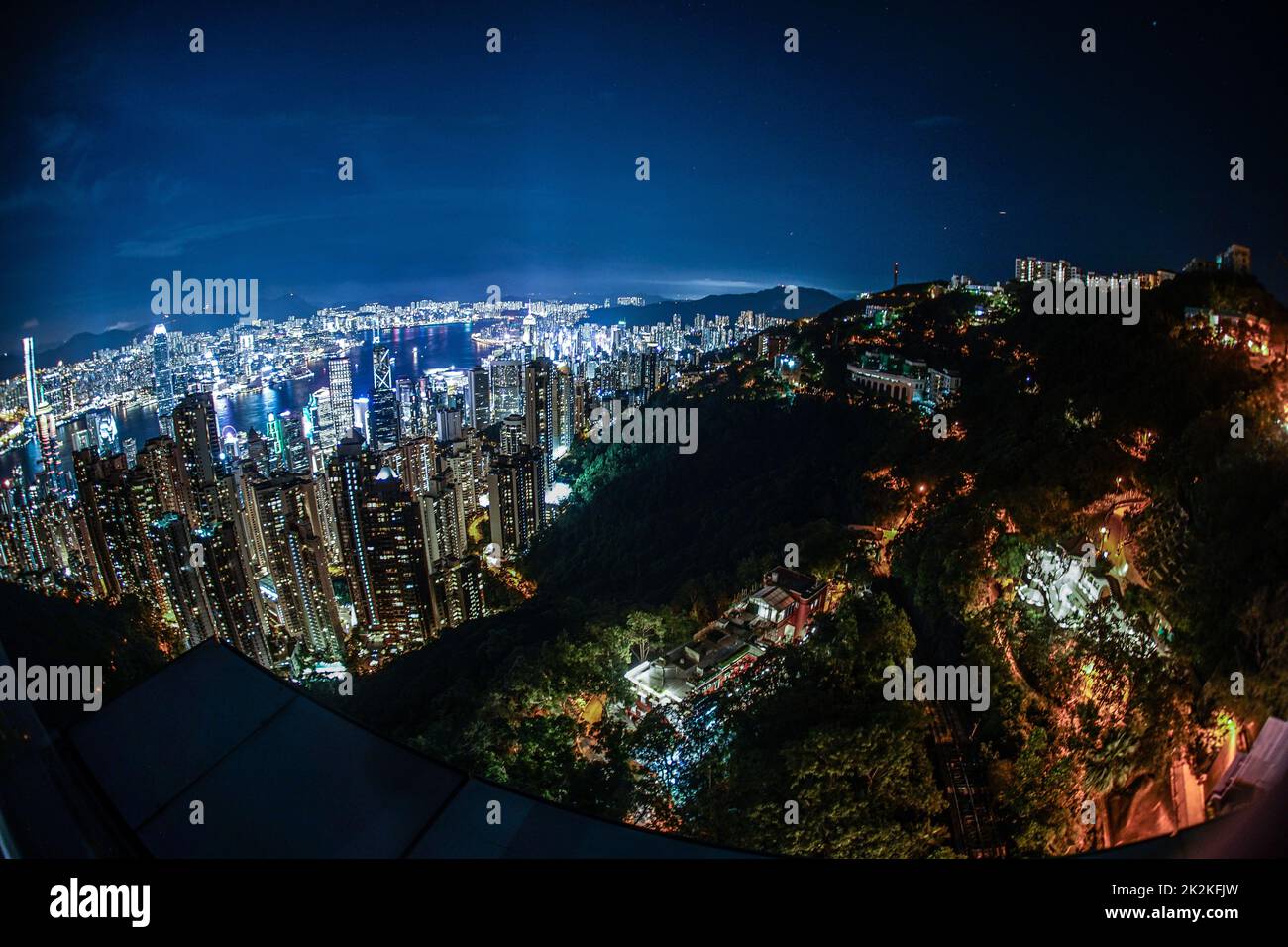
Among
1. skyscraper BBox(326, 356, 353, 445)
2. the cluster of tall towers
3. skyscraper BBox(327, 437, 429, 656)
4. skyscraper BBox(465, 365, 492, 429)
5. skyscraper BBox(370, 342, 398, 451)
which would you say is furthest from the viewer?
skyscraper BBox(465, 365, 492, 429)

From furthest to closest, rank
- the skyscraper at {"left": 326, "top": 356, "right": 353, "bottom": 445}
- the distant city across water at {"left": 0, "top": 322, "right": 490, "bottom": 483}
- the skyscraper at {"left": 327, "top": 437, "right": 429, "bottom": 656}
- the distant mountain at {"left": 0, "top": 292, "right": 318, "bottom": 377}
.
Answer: the skyscraper at {"left": 326, "top": 356, "right": 353, "bottom": 445}
the distant city across water at {"left": 0, "top": 322, "right": 490, "bottom": 483}
the skyscraper at {"left": 327, "top": 437, "right": 429, "bottom": 656}
the distant mountain at {"left": 0, "top": 292, "right": 318, "bottom": 377}

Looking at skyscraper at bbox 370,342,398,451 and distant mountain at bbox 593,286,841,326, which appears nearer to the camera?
skyscraper at bbox 370,342,398,451

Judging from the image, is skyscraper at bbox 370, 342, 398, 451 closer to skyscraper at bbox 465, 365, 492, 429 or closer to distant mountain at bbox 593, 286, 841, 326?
skyscraper at bbox 465, 365, 492, 429

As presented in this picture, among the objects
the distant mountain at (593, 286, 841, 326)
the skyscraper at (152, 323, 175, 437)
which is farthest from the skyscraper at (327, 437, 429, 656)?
the distant mountain at (593, 286, 841, 326)

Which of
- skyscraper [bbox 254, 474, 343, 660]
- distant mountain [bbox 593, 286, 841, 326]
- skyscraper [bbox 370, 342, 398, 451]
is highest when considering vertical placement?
distant mountain [bbox 593, 286, 841, 326]

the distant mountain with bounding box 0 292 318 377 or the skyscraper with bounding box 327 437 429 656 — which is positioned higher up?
the distant mountain with bounding box 0 292 318 377

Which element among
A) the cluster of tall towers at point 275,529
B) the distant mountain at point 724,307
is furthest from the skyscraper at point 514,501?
the distant mountain at point 724,307

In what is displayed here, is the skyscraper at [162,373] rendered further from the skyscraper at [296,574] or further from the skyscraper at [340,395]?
the skyscraper at [340,395]
